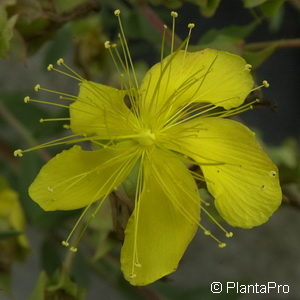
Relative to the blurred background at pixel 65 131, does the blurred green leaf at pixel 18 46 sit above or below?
above

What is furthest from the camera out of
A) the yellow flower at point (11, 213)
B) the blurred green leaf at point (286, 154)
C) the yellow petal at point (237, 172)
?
the blurred green leaf at point (286, 154)

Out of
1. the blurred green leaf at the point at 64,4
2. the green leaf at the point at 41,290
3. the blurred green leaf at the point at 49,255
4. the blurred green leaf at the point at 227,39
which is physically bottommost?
the blurred green leaf at the point at 49,255

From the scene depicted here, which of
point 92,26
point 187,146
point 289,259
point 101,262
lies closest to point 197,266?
point 289,259

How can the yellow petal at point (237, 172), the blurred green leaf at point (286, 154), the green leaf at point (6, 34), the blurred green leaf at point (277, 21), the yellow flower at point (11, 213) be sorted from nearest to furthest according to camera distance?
1. the yellow petal at point (237, 172)
2. the green leaf at point (6, 34)
3. the yellow flower at point (11, 213)
4. the blurred green leaf at point (286, 154)
5. the blurred green leaf at point (277, 21)

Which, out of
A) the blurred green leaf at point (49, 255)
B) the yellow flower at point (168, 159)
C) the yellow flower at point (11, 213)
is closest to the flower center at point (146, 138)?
the yellow flower at point (168, 159)

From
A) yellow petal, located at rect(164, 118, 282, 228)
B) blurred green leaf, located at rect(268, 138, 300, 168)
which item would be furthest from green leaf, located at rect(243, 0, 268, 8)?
blurred green leaf, located at rect(268, 138, 300, 168)

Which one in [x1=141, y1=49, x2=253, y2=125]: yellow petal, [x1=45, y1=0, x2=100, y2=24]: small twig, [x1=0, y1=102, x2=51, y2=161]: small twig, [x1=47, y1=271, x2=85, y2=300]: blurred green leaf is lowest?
[x1=47, y1=271, x2=85, y2=300]: blurred green leaf

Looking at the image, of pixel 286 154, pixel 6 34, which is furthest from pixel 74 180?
pixel 286 154

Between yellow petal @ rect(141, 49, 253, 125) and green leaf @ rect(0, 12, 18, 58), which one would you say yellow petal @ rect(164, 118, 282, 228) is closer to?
yellow petal @ rect(141, 49, 253, 125)

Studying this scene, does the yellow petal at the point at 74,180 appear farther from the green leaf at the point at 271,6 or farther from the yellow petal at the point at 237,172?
the green leaf at the point at 271,6
